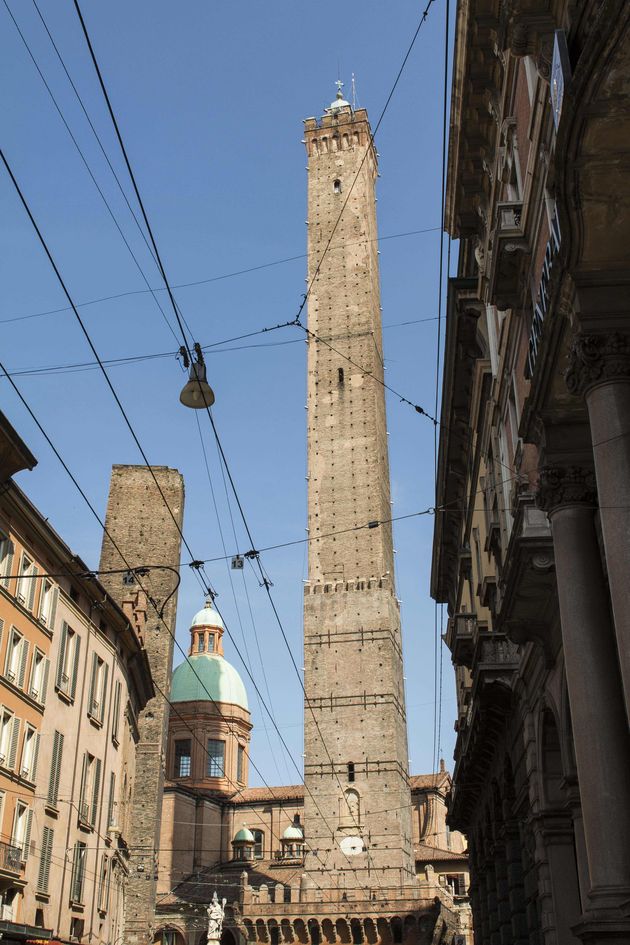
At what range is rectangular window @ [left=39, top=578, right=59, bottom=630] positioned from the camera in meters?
21.3

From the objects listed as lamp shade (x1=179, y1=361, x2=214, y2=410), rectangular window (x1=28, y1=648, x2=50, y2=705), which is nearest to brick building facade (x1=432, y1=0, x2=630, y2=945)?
lamp shade (x1=179, y1=361, x2=214, y2=410)

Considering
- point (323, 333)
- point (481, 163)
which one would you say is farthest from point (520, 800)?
point (323, 333)

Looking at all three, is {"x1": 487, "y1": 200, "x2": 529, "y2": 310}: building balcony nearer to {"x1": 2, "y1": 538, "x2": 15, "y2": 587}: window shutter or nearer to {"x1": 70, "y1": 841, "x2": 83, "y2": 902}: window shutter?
{"x1": 2, "y1": 538, "x2": 15, "y2": 587}: window shutter

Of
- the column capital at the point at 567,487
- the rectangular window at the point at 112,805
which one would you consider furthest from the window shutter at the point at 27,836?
the column capital at the point at 567,487

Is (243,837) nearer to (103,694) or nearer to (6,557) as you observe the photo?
(103,694)

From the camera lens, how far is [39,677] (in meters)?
20.9

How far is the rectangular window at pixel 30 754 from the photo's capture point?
1989cm

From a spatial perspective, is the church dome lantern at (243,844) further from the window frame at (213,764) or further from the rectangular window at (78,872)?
the rectangular window at (78,872)

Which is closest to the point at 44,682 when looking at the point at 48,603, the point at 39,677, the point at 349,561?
the point at 39,677

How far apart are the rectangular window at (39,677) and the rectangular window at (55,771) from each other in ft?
4.01

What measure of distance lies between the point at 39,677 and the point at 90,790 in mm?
4587

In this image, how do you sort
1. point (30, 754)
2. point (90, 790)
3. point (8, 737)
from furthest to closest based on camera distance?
point (90, 790), point (30, 754), point (8, 737)

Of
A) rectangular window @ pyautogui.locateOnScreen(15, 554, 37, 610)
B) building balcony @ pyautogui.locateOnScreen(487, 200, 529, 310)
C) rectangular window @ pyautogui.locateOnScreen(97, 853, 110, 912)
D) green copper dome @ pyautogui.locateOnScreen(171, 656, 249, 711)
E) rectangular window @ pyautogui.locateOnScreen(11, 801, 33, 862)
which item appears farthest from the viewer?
green copper dome @ pyautogui.locateOnScreen(171, 656, 249, 711)

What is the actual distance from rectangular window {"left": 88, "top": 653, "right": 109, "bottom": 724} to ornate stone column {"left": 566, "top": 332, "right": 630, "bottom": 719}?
61.8 feet
